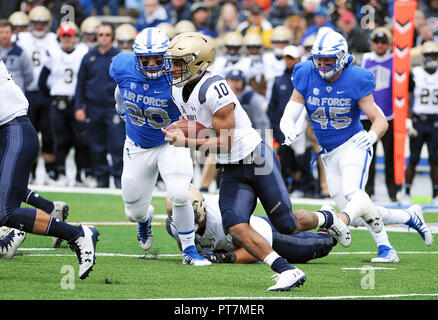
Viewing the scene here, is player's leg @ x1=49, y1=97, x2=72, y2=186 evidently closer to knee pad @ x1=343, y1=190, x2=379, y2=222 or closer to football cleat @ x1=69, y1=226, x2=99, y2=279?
knee pad @ x1=343, y1=190, x2=379, y2=222

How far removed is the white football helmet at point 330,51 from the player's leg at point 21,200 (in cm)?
242

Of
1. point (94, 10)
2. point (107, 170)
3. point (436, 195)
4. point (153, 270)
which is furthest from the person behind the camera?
point (94, 10)

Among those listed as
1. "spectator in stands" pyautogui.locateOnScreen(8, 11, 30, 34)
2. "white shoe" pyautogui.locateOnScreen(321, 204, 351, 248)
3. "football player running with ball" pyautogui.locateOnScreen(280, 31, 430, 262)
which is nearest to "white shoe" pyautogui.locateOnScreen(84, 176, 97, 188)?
"spectator in stands" pyautogui.locateOnScreen(8, 11, 30, 34)

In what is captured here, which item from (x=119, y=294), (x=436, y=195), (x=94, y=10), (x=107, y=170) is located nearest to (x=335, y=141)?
(x=119, y=294)

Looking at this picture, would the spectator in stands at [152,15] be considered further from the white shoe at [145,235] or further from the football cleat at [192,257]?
the football cleat at [192,257]

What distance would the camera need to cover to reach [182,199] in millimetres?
6945

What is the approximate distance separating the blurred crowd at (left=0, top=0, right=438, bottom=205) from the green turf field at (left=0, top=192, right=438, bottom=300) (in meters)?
3.70

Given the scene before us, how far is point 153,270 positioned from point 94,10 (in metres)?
11.1

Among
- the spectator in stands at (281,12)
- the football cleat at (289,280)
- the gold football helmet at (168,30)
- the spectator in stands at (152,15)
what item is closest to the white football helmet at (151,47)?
the football cleat at (289,280)

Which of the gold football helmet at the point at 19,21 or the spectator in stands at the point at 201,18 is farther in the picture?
the spectator in stands at the point at 201,18

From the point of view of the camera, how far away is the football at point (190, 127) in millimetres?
5949

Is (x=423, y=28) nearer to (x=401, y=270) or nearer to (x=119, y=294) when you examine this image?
(x=401, y=270)

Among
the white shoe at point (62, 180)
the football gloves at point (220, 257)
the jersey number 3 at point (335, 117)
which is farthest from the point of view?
the white shoe at point (62, 180)

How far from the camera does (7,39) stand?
480 inches
